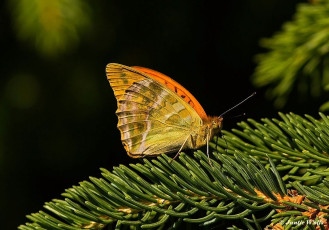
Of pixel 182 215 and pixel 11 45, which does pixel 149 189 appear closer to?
pixel 182 215

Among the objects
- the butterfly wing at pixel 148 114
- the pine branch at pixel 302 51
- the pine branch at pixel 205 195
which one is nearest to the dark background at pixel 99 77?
the butterfly wing at pixel 148 114

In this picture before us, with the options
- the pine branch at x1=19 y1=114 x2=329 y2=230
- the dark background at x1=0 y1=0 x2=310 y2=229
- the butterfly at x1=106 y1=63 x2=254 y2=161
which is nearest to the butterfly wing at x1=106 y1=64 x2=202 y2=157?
the butterfly at x1=106 y1=63 x2=254 y2=161

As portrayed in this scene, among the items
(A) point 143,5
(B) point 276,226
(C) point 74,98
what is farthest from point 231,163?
(A) point 143,5

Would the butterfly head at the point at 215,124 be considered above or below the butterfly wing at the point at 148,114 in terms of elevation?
below

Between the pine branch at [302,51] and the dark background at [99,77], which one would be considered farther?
the dark background at [99,77]

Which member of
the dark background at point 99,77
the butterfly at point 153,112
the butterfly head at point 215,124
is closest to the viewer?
the butterfly head at point 215,124

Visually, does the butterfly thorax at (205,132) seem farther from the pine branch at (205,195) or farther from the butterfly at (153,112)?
the pine branch at (205,195)

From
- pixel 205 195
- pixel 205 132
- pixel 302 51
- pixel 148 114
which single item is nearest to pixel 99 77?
pixel 148 114
